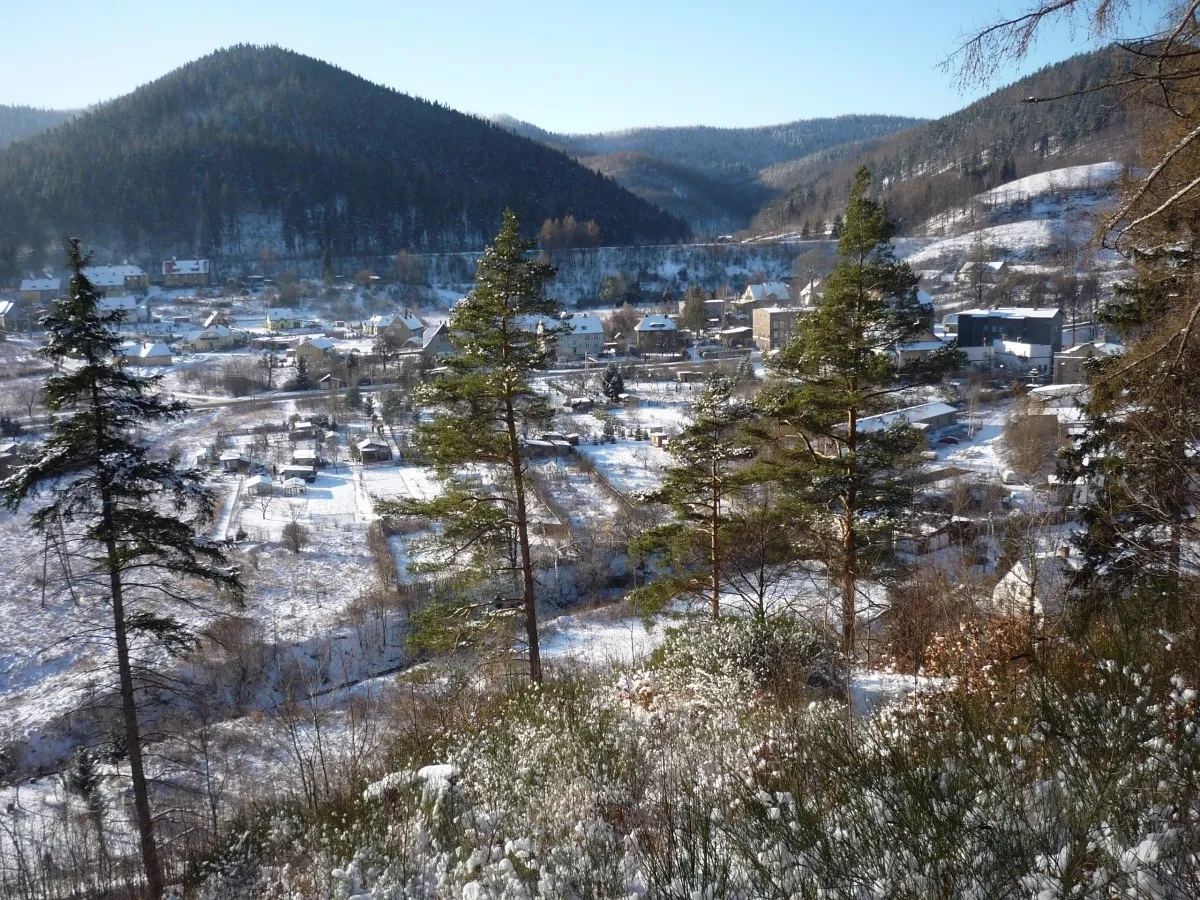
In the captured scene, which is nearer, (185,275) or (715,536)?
(715,536)

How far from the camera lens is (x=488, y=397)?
7.78m

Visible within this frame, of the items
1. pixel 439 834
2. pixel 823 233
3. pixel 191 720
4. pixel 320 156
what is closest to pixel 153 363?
pixel 191 720

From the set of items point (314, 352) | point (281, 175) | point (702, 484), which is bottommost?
point (702, 484)

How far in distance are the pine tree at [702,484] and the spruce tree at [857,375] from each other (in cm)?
64

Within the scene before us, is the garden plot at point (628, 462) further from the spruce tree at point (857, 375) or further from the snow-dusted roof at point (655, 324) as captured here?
the snow-dusted roof at point (655, 324)

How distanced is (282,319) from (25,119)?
14093 centimetres

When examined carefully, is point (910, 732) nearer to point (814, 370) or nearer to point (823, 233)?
point (814, 370)

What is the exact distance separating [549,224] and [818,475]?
81167 millimetres

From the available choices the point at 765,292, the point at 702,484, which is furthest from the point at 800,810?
the point at 765,292

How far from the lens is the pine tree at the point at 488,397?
25.1ft

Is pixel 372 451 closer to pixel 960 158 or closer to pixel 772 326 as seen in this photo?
pixel 772 326

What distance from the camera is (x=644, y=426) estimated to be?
98.6ft

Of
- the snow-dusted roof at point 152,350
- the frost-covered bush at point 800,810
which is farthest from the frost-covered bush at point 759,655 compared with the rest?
the snow-dusted roof at point 152,350

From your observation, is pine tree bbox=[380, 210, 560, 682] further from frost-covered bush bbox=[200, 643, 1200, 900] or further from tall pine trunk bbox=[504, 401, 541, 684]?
frost-covered bush bbox=[200, 643, 1200, 900]
